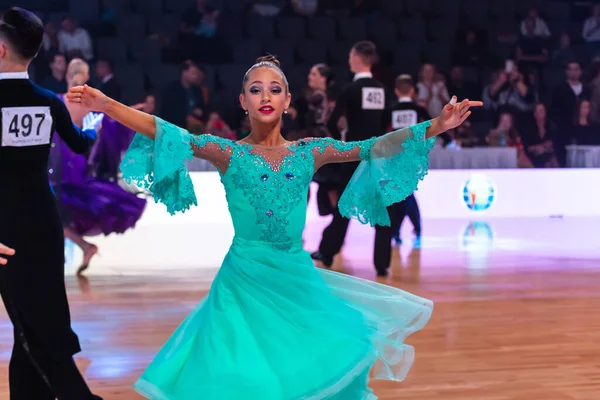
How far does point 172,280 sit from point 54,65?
13.0 feet

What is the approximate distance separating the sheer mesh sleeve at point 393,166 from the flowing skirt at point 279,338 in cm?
36

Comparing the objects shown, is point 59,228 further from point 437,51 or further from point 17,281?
point 437,51

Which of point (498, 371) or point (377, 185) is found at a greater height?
point (377, 185)

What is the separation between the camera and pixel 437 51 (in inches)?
461

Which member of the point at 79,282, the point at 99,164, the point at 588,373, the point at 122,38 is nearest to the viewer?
the point at 588,373

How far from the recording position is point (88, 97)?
2.63 metres

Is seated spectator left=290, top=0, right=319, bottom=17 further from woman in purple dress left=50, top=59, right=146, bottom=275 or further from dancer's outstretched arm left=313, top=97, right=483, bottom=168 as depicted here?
dancer's outstretched arm left=313, top=97, right=483, bottom=168

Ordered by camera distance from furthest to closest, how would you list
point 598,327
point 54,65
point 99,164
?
point 54,65, point 99,164, point 598,327

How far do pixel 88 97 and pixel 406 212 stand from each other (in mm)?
5526

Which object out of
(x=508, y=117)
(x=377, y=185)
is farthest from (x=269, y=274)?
(x=508, y=117)

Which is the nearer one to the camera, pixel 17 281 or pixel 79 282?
pixel 17 281

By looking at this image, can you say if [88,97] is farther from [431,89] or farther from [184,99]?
[431,89]

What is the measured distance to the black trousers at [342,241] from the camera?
21.2ft

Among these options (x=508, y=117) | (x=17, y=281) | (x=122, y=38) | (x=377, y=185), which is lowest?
(x=17, y=281)
